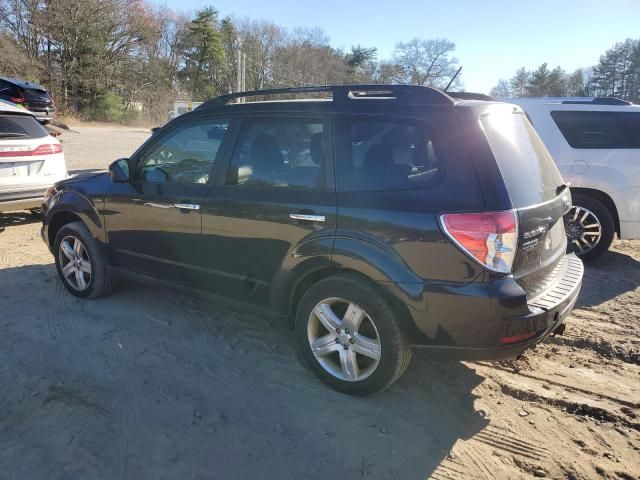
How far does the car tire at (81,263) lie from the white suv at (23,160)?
221 cm

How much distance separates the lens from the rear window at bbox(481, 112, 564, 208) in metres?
2.73

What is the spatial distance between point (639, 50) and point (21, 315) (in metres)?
80.7

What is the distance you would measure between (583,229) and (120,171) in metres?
5.16

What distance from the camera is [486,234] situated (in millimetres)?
2562

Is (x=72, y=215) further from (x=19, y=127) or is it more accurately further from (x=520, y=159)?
(x=520, y=159)

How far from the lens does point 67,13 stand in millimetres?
34406

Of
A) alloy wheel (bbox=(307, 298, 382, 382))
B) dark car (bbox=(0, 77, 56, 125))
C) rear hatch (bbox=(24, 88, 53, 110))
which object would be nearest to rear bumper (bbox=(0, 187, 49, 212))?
alloy wheel (bbox=(307, 298, 382, 382))

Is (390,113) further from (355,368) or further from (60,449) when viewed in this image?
(60,449)

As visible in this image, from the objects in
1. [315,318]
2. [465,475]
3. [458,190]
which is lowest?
[465,475]

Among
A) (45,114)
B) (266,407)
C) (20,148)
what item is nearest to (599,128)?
(266,407)

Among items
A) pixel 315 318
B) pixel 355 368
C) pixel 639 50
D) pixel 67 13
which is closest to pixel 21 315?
pixel 315 318

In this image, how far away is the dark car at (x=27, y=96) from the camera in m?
16.0

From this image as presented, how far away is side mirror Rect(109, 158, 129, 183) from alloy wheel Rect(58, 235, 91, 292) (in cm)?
79

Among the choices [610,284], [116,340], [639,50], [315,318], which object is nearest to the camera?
[315,318]
